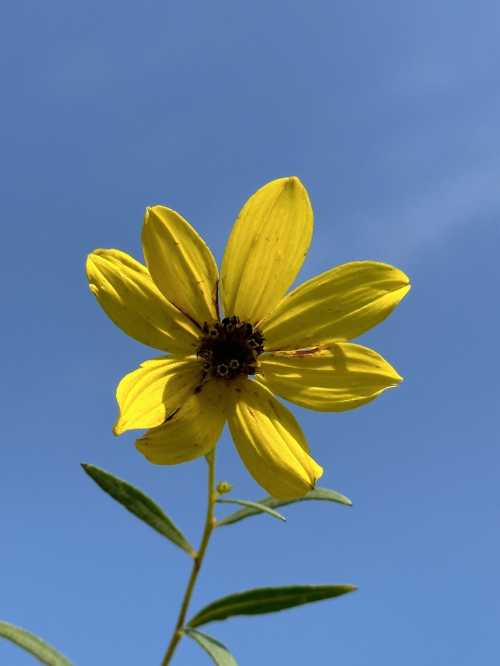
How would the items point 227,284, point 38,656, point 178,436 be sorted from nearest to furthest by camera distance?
point 38,656, point 178,436, point 227,284

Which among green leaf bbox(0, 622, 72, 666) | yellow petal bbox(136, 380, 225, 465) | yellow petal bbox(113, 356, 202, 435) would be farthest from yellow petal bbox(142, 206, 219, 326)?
green leaf bbox(0, 622, 72, 666)

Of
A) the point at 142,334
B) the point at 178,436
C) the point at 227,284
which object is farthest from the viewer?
the point at 227,284

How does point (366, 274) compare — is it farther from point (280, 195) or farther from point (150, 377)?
point (150, 377)

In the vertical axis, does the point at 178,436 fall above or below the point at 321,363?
below

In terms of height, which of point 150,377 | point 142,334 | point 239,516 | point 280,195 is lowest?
point 239,516

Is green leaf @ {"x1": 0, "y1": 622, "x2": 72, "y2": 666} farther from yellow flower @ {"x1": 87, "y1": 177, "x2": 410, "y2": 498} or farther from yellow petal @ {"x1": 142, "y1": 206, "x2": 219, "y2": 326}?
yellow petal @ {"x1": 142, "y1": 206, "x2": 219, "y2": 326}

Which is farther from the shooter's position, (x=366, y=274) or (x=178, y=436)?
(x=366, y=274)

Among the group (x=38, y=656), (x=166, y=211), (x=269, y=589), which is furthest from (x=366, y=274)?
(x=38, y=656)

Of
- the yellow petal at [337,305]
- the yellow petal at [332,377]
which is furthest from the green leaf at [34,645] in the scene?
the yellow petal at [337,305]
